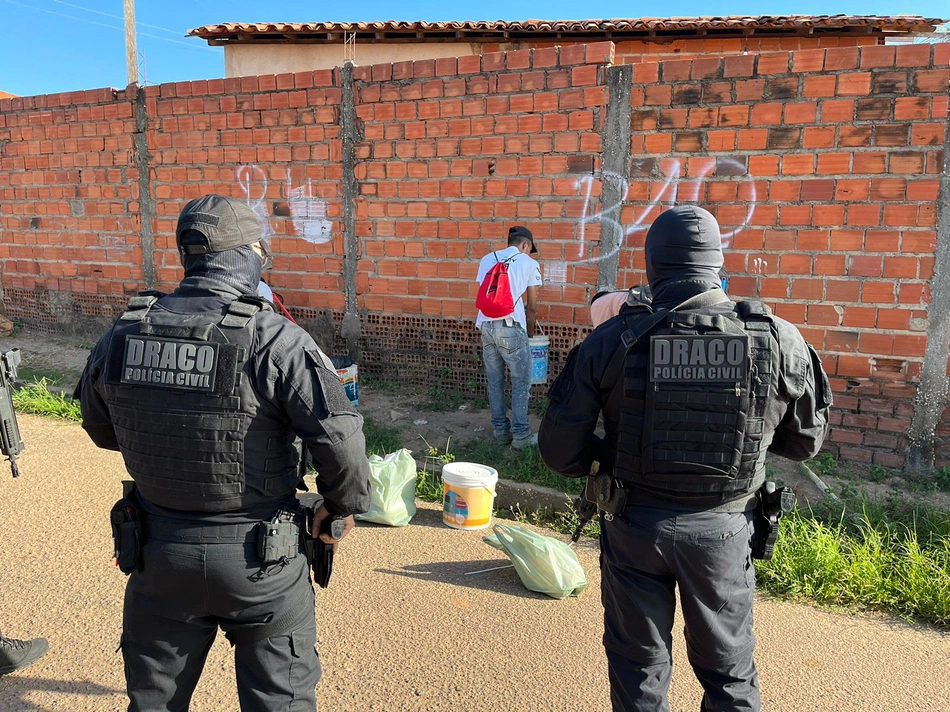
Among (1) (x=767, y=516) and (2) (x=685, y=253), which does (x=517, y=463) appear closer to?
(1) (x=767, y=516)

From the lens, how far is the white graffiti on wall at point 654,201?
4734mm

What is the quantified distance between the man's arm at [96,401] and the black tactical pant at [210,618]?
41 centimetres

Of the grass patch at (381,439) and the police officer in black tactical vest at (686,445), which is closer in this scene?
the police officer in black tactical vest at (686,445)

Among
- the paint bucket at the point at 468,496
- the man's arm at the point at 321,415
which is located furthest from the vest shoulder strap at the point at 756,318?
the paint bucket at the point at 468,496

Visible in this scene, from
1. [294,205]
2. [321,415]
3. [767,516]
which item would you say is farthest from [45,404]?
[767,516]

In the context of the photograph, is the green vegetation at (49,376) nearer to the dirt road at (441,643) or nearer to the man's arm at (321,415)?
the dirt road at (441,643)

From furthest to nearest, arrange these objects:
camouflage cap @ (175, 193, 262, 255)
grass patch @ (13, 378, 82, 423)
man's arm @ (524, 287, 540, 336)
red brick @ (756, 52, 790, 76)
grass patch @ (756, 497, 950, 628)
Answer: grass patch @ (13, 378, 82, 423), man's arm @ (524, 287, 540, 336), red brick @ (756, 52, 790, 76), grass patch @ (756, 497, 950, 628), camouflage cap @ (175, 193, 262, 255)

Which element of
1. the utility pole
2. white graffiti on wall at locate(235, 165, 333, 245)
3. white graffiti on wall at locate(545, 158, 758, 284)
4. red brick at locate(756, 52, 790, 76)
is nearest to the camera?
red brick at locate(756, 52, 790, 76)

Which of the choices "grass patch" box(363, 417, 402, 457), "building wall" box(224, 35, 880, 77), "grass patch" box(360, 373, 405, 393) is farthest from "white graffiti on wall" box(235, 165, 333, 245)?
"building wall" box(224, 35, 880, 77)

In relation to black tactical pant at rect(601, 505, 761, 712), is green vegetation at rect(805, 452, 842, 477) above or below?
below

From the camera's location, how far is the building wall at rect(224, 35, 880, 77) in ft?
30.4

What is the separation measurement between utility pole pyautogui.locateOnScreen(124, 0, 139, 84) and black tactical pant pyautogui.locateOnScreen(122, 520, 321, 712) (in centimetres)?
1154

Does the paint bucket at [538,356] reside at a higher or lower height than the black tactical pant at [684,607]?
higher

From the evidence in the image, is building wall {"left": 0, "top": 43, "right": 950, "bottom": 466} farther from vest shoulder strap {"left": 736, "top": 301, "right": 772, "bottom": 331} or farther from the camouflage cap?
the camouflage cap
